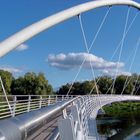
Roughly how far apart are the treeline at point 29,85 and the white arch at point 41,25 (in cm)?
6860

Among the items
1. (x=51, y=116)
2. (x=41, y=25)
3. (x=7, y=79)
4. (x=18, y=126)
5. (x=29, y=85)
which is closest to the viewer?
(x=18, y=126)

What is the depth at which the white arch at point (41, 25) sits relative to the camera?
35.7 ft

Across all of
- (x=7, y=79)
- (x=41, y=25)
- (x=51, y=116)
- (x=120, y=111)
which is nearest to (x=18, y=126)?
(x=51, y=116)

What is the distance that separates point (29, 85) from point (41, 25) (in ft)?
260

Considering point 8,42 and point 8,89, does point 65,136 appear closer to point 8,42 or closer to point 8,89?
point 8,42

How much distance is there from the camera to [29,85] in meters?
92.4

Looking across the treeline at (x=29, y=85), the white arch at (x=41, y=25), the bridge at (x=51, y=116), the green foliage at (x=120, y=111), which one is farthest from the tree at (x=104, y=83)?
the white arch at (x=41, y=25)

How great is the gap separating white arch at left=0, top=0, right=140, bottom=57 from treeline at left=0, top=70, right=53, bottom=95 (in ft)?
225

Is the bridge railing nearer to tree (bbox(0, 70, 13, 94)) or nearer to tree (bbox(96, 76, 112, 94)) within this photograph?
tree (bbox(0, 70, 13, 94))

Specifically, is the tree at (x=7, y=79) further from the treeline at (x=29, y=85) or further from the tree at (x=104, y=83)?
the tree at (x=104, y=83)

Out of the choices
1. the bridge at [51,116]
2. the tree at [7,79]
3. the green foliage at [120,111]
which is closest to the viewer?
the bridge at [51,116]

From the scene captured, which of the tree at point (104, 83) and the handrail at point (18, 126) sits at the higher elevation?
the tree at point (104, 83)

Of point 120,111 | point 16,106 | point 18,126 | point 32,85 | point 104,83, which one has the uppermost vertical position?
point 104,83

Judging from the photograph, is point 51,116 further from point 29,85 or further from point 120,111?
point 29,85
